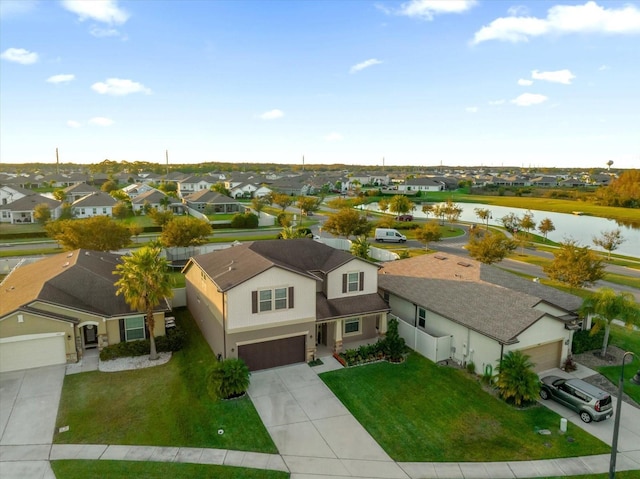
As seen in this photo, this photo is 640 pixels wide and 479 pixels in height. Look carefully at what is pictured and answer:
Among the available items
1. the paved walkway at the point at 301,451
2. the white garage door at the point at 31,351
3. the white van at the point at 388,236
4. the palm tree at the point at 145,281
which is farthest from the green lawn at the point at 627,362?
the white van at the point at 388,236

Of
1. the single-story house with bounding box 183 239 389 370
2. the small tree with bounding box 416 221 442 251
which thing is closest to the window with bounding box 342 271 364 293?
the single-story house with bounding box 183 239 389 370

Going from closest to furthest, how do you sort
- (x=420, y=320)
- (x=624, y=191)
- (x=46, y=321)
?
(x=46, y=321), (x=420, y=320), (x=624, y=191)

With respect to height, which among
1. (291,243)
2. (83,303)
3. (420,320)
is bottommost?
(420,320)

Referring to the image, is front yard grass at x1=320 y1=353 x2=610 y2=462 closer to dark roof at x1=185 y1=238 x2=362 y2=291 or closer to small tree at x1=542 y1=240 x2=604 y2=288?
dark roof at x1=185 y1=238 x2=362 y2=291

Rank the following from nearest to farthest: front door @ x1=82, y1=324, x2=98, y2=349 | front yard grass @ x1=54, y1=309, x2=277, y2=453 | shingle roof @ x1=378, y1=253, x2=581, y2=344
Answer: front yard grass @ x1=54, y1=309, x2=277, y2=453 → shingle roof @ x1=378, y1=253, x2=581, y2=344 → front door @ x1=82, y1=324, x2=98, y2=349

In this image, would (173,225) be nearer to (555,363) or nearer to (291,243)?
(291,243)

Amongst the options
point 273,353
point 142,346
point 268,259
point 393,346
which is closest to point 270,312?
point 273,353

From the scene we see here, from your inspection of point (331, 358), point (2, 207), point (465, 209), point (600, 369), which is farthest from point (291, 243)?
point (465, 209)

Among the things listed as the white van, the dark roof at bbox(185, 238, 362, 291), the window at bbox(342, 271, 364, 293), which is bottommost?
the white van
